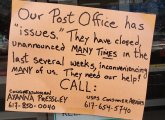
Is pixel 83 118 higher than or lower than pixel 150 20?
lower

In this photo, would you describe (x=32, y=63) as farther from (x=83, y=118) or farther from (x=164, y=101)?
(x=164, y=101)

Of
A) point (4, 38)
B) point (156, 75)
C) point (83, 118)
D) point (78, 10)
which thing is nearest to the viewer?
point (78, 10)

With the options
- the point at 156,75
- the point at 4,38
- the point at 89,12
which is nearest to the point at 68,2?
the point at 4,38

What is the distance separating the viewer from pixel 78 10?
275cm

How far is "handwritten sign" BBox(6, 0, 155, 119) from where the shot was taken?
2754mm

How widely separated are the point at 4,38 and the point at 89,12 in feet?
4.88

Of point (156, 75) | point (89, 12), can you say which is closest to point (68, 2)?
point (156, 75)

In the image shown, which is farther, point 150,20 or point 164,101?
point 164,101

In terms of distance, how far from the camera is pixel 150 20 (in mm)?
2777

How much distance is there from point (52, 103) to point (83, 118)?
1.82ft

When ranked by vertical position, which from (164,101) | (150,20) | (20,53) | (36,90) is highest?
(150,20)

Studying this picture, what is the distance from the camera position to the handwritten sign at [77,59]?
9.04ft

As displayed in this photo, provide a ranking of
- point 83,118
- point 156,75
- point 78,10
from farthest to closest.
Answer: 1. point 156,75
2. point 83,118
3. point 78,10

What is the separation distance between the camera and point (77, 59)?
2777 mm
